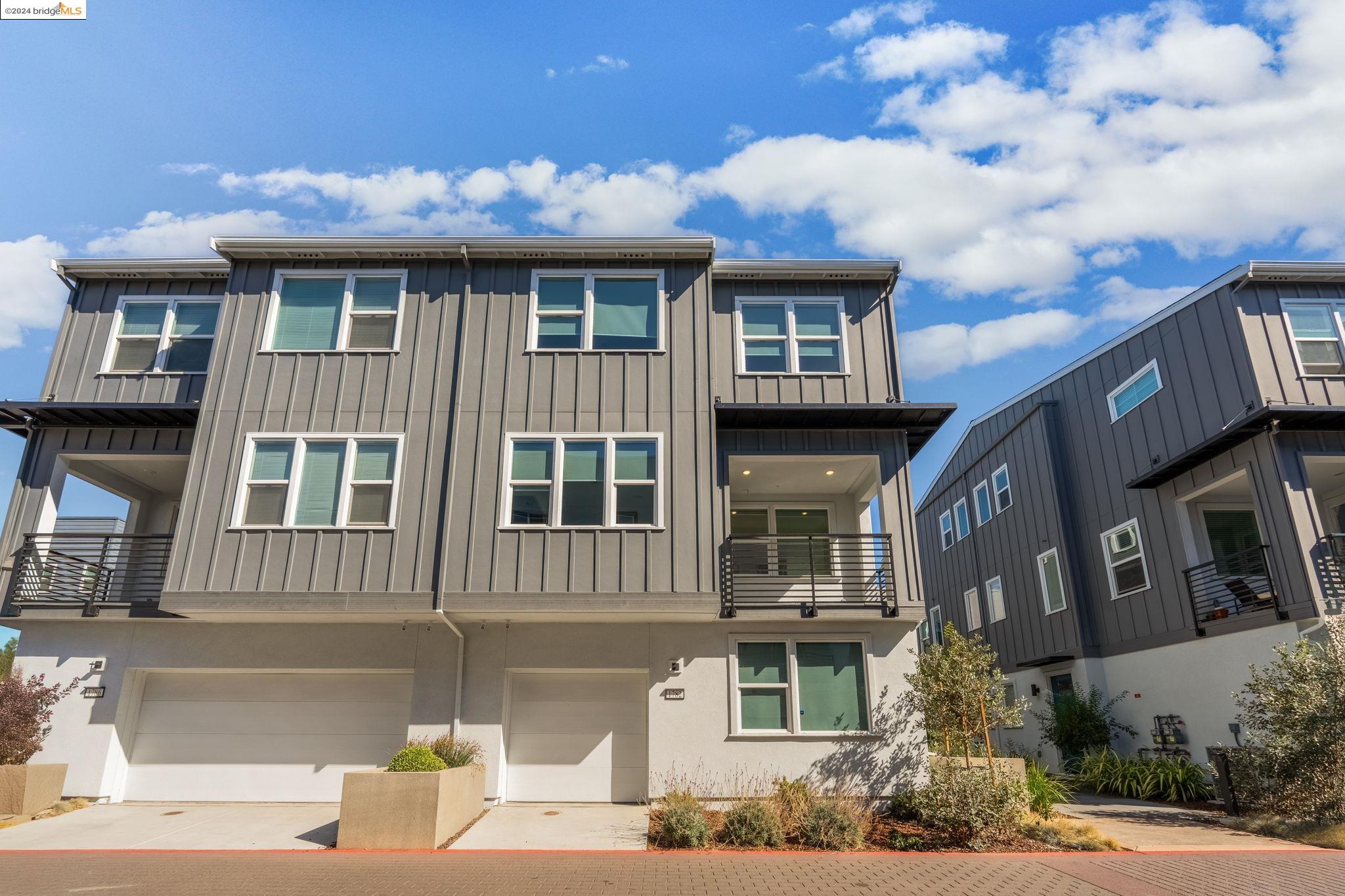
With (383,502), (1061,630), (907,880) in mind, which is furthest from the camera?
(1061,630)

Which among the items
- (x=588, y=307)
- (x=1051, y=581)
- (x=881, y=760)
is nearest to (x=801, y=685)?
(x=881, y=760)

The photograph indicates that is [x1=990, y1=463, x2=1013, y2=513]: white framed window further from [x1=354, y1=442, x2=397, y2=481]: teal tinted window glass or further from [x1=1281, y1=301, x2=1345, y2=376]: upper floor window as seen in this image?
[x1=354, y1=442, x2=397, y2=481]: teal tinted window glass

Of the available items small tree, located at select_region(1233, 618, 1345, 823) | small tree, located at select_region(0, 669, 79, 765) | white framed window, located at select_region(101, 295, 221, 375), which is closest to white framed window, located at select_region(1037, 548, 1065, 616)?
small tree, located at select_region(1233, 618, 1345, 823)

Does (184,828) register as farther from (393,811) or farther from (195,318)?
(195,318)

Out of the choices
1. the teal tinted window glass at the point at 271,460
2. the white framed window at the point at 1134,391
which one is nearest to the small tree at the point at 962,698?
the white framed window at the point at 1134,391

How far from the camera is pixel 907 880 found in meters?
8.10

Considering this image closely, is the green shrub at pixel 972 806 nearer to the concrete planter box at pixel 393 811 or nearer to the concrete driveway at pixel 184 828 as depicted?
the concrete planter box at pixel 393 811

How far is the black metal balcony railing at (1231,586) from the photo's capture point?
43.2 feet

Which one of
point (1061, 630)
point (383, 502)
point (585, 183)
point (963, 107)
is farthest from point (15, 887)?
point (1061, 630)

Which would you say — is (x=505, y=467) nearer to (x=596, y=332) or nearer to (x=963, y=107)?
(x=596, y=332)

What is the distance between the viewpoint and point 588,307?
1340 cm

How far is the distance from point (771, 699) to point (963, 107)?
31.4 feet

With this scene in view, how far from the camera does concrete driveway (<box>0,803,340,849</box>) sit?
31.3 ft

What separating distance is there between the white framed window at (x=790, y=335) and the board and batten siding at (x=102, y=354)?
8990mm
